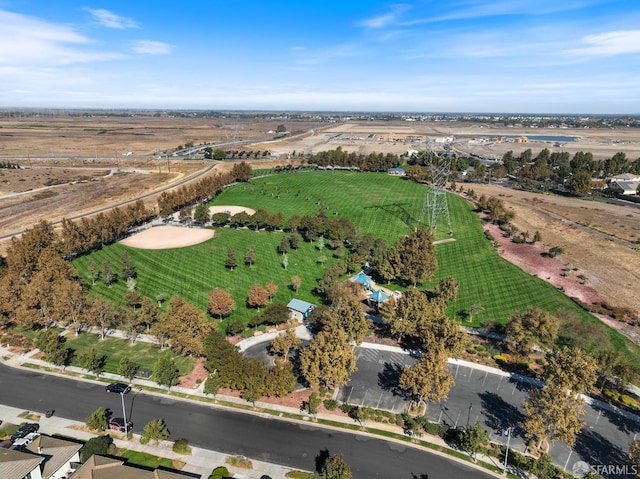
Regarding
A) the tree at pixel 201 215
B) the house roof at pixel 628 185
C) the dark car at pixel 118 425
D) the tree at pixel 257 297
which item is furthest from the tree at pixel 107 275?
the house roof at pixel 628 185

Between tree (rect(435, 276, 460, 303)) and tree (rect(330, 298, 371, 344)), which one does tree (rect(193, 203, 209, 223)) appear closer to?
tree (rect(330, 298, 371, 344))

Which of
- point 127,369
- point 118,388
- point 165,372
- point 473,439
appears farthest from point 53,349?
point 473,439

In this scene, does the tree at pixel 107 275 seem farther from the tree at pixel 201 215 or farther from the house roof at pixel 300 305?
the tree at pixel 201 215

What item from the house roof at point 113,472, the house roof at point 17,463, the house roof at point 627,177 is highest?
the house roof at point 627,177

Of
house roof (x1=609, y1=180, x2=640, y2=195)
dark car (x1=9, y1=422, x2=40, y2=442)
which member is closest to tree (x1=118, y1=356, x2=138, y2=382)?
dark car (x1=9, y1=422, x2=40, y2=442)

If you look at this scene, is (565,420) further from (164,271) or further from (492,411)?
(164,271)

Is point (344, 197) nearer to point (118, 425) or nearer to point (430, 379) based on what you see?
point (430, 379)
